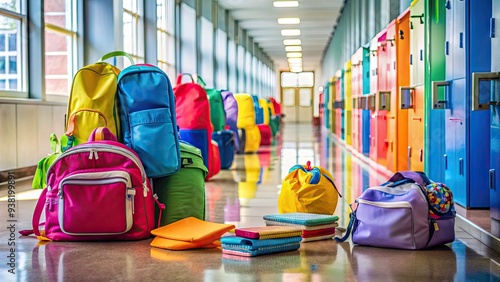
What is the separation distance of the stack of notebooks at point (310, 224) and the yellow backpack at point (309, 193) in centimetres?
53

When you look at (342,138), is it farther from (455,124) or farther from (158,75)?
(158,75)

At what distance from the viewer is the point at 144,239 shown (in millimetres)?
4445

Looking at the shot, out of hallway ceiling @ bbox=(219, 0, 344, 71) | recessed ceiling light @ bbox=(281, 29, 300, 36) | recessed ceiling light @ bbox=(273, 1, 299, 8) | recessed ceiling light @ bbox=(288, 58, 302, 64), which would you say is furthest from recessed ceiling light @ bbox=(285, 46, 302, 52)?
recessed ceiling light @ bbox=(273, 1, 299, 8)

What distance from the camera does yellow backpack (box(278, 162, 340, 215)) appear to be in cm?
514

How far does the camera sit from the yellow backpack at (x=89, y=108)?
15.5 feet

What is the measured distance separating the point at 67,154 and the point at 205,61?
1594cm

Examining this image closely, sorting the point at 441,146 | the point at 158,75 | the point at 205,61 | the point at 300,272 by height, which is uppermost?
the point at 205,61

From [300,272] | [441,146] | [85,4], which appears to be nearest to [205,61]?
[85,4]

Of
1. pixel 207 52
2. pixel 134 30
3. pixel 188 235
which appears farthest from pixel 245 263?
pixel 207 52

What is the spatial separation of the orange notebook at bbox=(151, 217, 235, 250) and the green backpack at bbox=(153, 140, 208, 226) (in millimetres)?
197

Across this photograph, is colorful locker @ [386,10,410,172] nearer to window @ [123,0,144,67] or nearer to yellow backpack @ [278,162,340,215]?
yellow backpack @ [278,162,340,215]

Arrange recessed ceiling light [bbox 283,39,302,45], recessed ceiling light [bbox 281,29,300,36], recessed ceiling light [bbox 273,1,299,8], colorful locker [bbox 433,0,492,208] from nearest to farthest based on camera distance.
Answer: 1. colorful locker [bbox 433,0,492,208]
2. recessed ceiling light [bbox 273,1,299,8]
3. recessed ceiling light [bbox 281,29,300,36]
4. recessed ceiling light [bbox 283,39,302,45]

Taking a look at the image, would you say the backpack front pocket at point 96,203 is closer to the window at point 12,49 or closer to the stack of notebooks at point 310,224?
the stack of notebooks at point 310,224

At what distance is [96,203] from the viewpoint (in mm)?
4266
